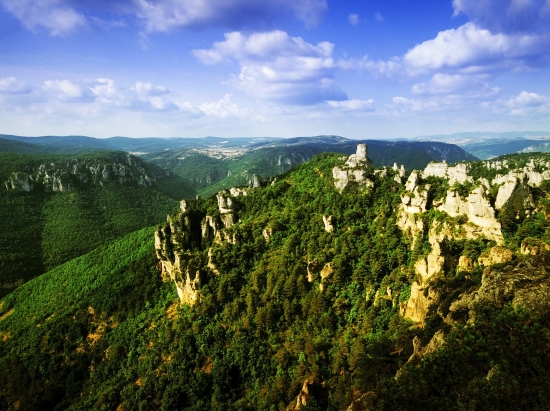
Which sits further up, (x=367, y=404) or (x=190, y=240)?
(x=190, y=240)

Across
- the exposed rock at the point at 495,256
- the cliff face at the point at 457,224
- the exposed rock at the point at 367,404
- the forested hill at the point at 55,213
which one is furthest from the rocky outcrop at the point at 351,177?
the forested hill at the point at 55,213

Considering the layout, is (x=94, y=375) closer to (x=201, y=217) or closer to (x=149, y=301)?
(x=149, y=301)

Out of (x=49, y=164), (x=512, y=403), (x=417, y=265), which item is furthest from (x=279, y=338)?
(x=49, y=164)

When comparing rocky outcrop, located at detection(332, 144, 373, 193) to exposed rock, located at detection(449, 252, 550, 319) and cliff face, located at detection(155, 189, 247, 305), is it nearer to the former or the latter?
cliff face, located at detection(155, 189, 247, 305)

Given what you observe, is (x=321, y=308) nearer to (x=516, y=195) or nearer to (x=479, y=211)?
(x=479, y=211)

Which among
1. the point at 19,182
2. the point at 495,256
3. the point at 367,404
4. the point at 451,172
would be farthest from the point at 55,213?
the point at 495,256

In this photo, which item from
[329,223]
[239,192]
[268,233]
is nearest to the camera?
[329,223]

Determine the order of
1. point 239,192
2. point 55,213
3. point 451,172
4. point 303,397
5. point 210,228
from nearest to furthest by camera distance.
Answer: point 303,397 → point 451,172 → point 210,228 → point 239,192 → point 55,213
